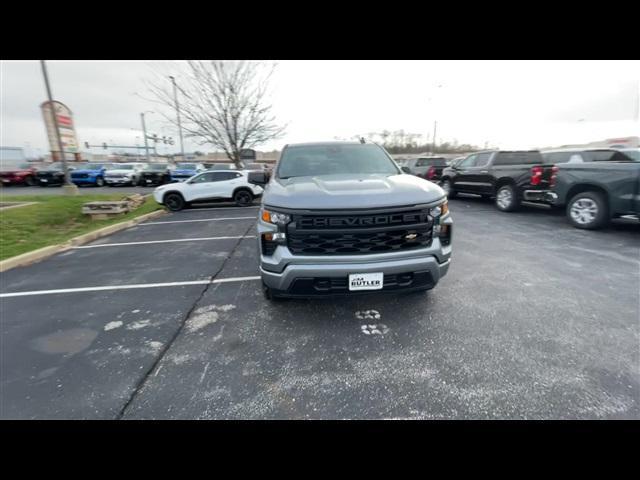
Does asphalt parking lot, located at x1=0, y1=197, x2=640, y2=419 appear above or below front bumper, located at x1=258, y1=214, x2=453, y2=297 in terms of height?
below

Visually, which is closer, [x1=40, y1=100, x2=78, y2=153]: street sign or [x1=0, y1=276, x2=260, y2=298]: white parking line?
[x1=0, y1=276, x2=260, y2=298]: white parking line

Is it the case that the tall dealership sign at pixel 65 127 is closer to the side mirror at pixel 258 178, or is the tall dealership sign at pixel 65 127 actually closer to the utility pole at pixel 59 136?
the utility pole at pixel 59 136

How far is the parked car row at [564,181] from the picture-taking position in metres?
5.85

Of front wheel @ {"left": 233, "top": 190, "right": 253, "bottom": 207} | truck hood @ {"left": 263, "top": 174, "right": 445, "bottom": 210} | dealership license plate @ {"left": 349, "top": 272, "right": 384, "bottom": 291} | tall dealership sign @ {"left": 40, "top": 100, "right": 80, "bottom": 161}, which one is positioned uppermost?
tall dealership sign @ {"left": 40, "top": 100, "right": 80, "bottom": 161}

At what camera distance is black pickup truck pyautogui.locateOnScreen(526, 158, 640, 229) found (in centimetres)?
571

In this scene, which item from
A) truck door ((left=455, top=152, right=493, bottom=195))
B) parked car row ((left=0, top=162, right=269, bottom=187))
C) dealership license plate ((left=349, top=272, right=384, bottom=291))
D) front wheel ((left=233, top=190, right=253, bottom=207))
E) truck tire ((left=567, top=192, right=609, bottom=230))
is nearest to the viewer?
dealership license plate ((left=349, top=272, right=384, bottom=291))

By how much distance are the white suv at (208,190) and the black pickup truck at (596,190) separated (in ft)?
32.2

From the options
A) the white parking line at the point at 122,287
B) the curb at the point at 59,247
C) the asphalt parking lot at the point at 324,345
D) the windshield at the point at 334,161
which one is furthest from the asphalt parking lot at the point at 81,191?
the windshield at the point at 334,161

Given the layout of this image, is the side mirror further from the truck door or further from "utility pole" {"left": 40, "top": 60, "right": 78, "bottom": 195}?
"utility pole" {"left": 40, "top": 60, "right": 78, "bottom": 195}

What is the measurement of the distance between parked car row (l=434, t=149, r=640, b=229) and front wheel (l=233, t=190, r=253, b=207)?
8.21 m

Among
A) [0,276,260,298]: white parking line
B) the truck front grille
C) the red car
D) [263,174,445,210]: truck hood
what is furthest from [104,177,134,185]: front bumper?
the truck front grille

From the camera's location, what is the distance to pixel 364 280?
8.40 feet
